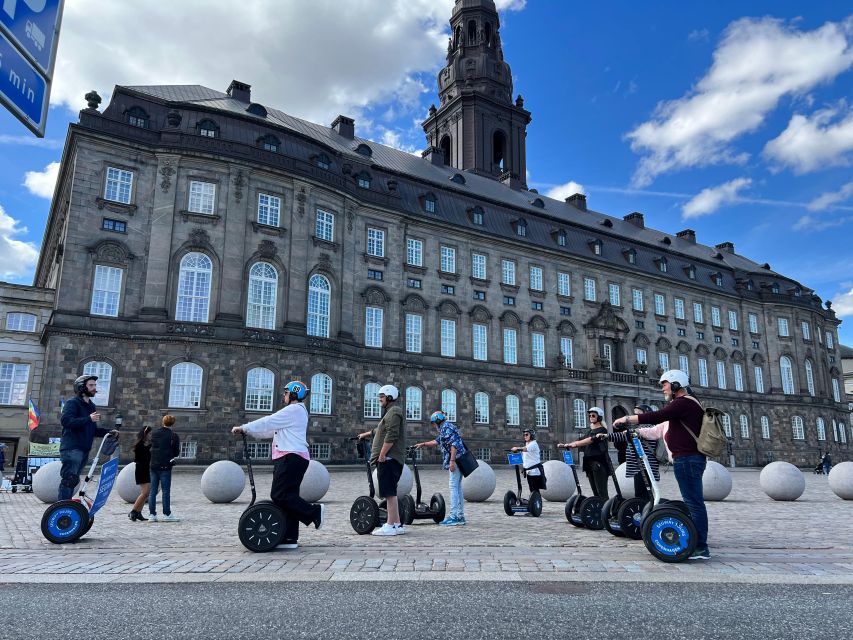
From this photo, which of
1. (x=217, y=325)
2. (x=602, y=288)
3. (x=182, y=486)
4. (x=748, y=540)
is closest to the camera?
(x=748, y=540)

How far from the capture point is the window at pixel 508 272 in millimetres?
44844

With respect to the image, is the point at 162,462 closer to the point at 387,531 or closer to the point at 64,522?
the point at 64,522

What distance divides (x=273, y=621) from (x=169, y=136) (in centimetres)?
3179

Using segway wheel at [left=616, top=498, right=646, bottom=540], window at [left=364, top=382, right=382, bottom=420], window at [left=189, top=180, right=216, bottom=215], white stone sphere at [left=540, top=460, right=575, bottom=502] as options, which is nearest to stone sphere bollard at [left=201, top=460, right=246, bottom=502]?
white stone sphere at [left=540, top=460, right=575, bottom=502]

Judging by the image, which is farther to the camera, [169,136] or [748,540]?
[169,136]

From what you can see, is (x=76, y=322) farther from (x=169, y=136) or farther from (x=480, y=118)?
(x=480, y=118)

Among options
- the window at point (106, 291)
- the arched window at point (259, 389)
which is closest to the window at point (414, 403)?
the arched window at point (259, 389)

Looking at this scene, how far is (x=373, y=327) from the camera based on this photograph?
37.9m

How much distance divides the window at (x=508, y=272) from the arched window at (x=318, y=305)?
1473 centimetres

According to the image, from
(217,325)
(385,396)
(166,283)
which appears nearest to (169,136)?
(166,283)

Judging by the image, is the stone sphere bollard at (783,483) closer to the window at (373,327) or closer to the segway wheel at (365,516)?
the segway wheel at (365,516)

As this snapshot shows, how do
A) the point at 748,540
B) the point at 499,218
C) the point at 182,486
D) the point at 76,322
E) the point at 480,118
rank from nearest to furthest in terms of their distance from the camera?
1. the point at 748,540
2. the point at 182,486
3. the point at 76,322
4. the point at 499,218
5. the point at 480,118

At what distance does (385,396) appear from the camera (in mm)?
9812

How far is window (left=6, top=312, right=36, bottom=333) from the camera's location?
3541 centimetres
